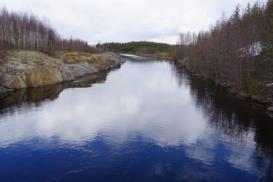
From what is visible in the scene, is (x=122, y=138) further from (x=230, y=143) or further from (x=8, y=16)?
(x=8, y=16)

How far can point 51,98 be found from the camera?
43.7m

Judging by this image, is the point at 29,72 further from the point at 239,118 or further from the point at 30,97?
the point at 239,118

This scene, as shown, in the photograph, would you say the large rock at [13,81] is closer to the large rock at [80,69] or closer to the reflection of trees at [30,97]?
the reflection of trees at [30,97]

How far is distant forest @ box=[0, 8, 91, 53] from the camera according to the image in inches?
2990

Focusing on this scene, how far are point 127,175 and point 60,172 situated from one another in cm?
427

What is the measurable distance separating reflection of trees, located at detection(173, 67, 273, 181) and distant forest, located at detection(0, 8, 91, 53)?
4748 cm

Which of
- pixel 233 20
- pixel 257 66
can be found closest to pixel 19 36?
pixel 233 20

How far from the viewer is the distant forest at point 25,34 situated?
2990 inches

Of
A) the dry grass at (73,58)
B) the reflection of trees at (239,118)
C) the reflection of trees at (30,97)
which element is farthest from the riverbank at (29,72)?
the reflection of trees at (239,118)

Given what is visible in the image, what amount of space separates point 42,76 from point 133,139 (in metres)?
36.8

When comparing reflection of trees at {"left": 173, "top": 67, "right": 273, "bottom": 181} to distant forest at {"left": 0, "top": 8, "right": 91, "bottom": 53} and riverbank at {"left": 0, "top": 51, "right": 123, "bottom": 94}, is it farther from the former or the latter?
distant forest at {"left": 0, "top": 8, "right": 91, "bottom": 53}

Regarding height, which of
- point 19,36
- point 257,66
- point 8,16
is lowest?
point 257,66

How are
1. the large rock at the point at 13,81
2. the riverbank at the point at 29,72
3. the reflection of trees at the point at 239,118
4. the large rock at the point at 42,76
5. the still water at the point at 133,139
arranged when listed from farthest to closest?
the large rock at the point at 42,76 → the riverbank at the point at 29,72 → the large rock at the point at 13,81 → the reflection of trees at the point at 239,118 → the still water at the point at 133,139

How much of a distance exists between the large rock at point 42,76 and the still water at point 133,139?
11764 millimetres
